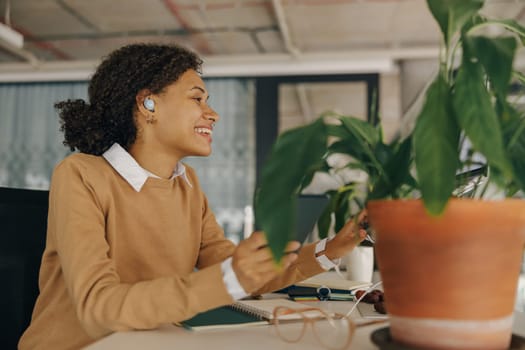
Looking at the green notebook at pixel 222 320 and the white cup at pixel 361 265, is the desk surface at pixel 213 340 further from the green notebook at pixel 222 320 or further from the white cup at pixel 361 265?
the white cup at pixel 361 265

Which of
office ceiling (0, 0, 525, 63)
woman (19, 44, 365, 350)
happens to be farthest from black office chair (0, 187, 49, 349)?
office ceiling (0, 0, 525, 63)

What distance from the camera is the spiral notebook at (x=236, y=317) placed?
32.7 inches

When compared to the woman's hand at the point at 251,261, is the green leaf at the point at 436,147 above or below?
above

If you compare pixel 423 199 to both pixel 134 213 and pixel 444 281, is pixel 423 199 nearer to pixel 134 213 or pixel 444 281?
pixel 444 281

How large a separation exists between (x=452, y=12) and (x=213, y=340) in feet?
1.84

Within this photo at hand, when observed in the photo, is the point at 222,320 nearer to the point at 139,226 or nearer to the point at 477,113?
the point at 139,226

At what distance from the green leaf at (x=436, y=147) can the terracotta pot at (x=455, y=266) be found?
0.03 m

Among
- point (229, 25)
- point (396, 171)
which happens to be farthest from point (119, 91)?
point (229, 25)

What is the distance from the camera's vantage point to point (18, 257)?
1.17 metres

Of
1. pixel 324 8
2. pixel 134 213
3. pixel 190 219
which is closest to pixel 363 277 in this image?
pixel 190 219

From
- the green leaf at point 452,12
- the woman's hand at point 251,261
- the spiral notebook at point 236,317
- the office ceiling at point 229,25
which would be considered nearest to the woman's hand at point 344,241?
the spiral notebook at point 236,317

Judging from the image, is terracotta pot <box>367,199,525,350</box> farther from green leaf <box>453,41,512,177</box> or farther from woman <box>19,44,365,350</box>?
woman <box>19,44,365,350</box>

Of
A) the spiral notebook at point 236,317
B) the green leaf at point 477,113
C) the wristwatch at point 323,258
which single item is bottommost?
the spiral notebook at point 236,317

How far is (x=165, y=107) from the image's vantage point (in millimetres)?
1275
